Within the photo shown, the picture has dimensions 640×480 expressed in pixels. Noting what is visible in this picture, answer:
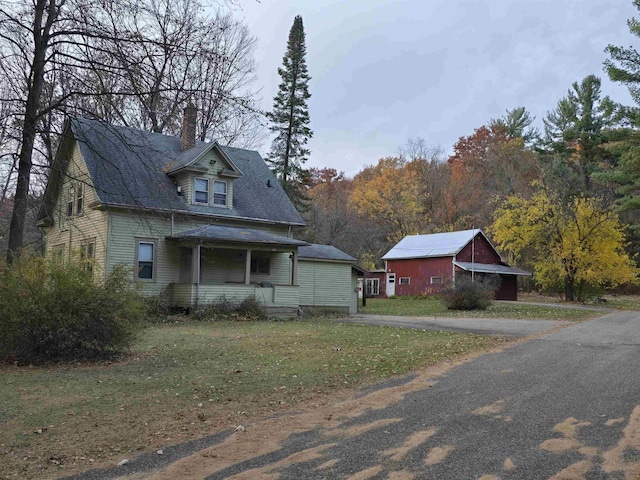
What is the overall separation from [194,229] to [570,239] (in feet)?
69.8

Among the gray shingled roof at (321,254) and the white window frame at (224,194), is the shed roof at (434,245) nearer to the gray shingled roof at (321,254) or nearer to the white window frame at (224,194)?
the gray shingled roof at (321,254)

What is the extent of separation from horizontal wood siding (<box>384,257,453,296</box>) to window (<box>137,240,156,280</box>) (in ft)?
75.1

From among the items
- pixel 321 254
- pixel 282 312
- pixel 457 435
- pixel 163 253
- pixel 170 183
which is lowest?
pixel 457 435

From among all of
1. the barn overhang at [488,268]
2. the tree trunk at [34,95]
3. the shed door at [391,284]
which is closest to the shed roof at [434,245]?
the barn overhang at [488,268]

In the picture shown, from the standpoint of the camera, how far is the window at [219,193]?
2278 cm

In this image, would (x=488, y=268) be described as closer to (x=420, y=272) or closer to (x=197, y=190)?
(x=420, y=272)

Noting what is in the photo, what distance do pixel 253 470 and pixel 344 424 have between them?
1671 millimetres

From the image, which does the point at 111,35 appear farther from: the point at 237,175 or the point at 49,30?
the point at 237,175

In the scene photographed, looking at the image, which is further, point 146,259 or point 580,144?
point 580,144

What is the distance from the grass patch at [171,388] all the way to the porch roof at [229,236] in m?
6.40

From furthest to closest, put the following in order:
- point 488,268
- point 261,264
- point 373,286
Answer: point 373,286 < point 488,268 < point 261,264

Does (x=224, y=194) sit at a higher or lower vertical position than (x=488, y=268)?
higher

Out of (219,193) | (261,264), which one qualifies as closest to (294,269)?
(261,264)

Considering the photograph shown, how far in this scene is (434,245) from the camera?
41156 mm
